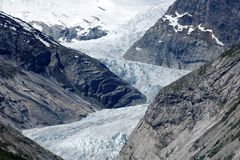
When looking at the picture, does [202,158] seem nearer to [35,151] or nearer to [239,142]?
[239,142]

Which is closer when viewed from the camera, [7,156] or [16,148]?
[7,156]

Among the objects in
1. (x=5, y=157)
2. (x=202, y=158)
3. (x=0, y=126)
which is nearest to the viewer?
(x=5, y=157)

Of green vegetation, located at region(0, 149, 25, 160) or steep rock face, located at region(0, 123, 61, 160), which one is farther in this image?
steep rock face, located at region(0, 123, 61, 160)

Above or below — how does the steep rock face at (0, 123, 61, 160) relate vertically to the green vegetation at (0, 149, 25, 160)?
below

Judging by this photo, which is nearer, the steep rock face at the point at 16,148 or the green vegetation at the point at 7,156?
the green vegetation at the point at 7,156

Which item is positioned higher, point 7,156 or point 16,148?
point 7,156

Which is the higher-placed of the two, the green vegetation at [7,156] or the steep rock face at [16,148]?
the green vegetation at [7,156]

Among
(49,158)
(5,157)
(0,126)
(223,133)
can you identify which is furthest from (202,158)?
(5,157)

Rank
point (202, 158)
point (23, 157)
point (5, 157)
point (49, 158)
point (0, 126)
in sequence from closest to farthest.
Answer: point (5, 157) < point (23, 157) < point (0, 126) < point (49, 158) < point (202, 158)
